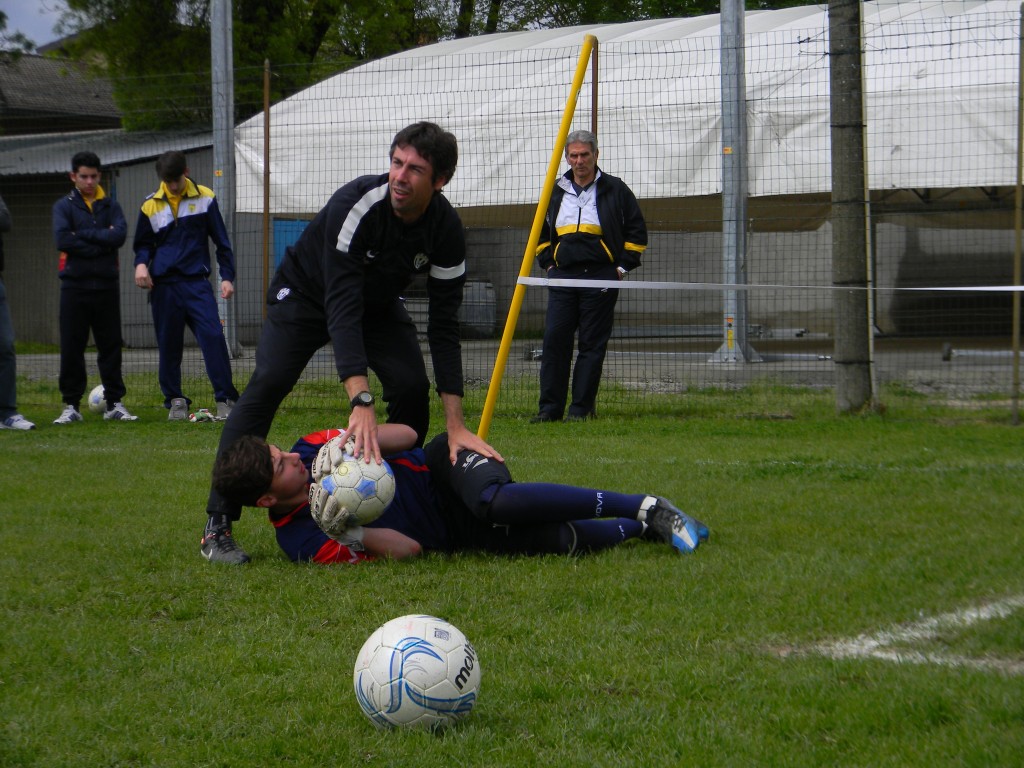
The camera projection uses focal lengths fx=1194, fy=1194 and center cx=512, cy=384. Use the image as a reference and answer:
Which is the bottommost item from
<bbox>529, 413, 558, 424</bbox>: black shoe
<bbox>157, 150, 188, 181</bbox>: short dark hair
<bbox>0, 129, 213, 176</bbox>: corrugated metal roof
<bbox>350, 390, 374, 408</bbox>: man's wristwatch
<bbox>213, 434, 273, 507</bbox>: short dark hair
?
<bbox>529, 413, 558, 424</bbox>: black shoe

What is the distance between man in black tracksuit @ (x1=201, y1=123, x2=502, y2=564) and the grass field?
0.57 metres

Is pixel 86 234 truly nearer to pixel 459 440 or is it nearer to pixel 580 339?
pixel 580 339

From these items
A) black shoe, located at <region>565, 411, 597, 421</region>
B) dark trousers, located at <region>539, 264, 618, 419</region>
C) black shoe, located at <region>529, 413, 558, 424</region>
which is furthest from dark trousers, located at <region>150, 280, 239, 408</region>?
black shoe, located at <region>565, 411, 597, 421</region>

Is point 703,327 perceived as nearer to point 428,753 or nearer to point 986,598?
point 986,598

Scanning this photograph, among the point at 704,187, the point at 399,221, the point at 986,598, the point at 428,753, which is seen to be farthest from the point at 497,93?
the point at 428,753

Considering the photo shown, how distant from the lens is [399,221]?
4.90 metres

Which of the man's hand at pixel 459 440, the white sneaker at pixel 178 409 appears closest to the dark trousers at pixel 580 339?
the white sneaker at pixel 178 409

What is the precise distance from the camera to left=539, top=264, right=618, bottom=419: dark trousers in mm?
9445

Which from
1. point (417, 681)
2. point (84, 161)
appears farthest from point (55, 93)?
point (417, 681)

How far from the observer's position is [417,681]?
2939 mm

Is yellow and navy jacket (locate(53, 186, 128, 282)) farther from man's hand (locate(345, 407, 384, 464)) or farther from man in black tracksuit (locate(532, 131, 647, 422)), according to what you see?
man's hand (locate(345, 407, 384, 464))

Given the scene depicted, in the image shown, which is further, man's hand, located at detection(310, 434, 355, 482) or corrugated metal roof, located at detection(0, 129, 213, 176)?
corrugated metal roof, located at detection(0, 129, 213, 176)

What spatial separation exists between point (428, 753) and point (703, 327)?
42.7 feet

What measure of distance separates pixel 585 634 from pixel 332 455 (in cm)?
133
